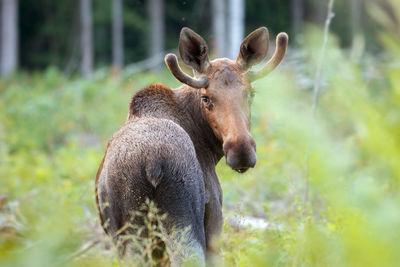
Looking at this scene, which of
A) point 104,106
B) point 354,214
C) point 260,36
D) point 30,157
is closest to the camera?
point 354,214

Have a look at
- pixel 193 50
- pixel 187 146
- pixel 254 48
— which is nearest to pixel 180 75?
pixel 193 50

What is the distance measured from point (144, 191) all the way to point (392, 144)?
6.89 feet

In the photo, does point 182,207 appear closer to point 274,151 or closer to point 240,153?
point 240,153

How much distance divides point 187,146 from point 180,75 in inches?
25.8

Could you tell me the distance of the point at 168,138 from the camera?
2982 millimetres

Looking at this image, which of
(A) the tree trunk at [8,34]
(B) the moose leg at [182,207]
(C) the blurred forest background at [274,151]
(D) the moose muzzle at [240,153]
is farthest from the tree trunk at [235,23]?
(A) the tree trunk at [8,34]

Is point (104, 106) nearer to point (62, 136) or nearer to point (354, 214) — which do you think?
point (62, 136)

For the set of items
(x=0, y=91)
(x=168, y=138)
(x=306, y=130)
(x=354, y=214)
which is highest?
(x=306, y=130)

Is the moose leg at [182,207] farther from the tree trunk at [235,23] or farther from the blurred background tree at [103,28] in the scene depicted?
the blurred background tree at [103,28]

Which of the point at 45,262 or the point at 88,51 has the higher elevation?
the point at 45,262

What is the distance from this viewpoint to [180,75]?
354 cm

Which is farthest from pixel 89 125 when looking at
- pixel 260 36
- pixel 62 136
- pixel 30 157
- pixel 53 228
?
pixel 53 228

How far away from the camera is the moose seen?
2.93 m

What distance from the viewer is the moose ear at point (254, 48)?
395 cm
